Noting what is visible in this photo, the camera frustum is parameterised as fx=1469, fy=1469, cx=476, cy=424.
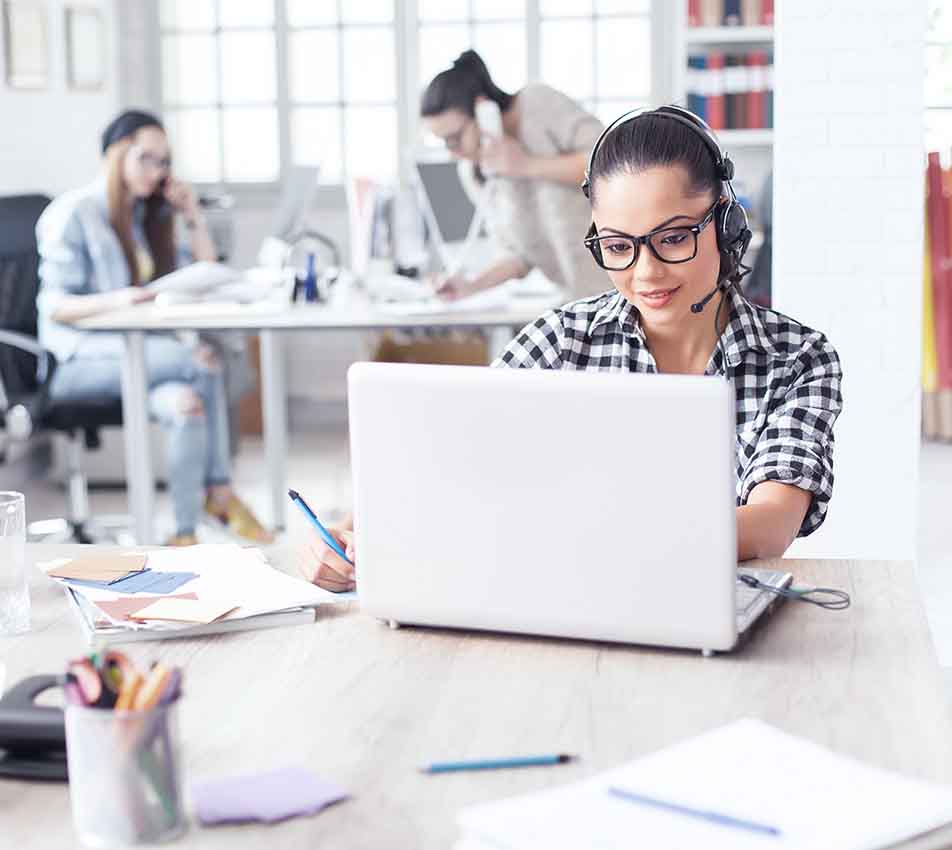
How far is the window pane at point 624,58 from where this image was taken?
5941 mm

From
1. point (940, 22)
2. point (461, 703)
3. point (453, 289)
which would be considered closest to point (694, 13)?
point (940, 22)

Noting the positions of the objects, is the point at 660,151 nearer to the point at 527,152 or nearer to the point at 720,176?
the point at 720,176

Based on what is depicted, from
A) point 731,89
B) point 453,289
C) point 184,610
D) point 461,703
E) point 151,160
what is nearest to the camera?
point 461,703

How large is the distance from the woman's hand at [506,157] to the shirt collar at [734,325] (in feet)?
5.58

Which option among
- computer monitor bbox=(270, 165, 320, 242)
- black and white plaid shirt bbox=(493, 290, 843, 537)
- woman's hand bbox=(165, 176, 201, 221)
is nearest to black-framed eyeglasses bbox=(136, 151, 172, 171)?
woman's hand bbox=(165, 176, 201, 221)

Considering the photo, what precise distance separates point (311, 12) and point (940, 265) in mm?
2701

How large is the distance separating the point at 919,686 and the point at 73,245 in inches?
128

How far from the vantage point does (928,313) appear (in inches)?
217

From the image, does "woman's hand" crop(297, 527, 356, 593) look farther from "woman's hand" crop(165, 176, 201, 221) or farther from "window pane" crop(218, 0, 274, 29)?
"window pane" crop(218, 0, 274, 29)

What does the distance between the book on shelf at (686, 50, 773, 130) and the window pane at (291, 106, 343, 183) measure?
149 cm

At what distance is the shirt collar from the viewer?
1681 millimetres

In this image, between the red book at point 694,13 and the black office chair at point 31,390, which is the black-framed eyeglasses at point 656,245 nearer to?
the black office chair at point 31,390

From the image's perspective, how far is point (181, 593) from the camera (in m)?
1.38

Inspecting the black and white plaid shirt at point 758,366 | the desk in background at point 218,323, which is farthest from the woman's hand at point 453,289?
the black and white plaid shirt at point 758,366
